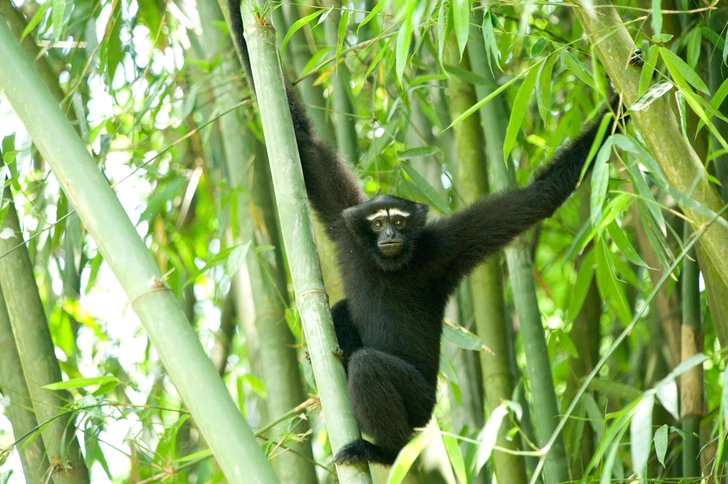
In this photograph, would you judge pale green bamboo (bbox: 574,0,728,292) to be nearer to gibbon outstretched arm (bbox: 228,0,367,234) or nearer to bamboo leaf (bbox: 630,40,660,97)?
bamboo leaf (bbox: 630,40,660,97)

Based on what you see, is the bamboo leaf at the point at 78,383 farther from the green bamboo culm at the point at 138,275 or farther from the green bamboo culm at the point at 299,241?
the green bamboo culm at the point at 299,241

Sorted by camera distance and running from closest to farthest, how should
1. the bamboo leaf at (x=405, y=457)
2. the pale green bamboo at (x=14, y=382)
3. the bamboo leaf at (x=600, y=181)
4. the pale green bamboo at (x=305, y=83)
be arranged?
the bamboo leaf at (x=405, y=457)
the bamboo leaf at (x=600, y=181)
the pale green bamboo at (x=14, y=382)
the pale green bamboo at (x=305, y=83)

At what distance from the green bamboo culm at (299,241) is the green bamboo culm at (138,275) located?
33 cm

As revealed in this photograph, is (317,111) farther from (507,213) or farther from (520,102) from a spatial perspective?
(520,102)

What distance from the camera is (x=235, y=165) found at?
4.80 meters

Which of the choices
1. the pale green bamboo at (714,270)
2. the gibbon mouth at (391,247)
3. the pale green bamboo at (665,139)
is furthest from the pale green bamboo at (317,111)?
the pale green bamboo at (665,139)

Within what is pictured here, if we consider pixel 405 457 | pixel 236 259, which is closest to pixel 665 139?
pixel 405 457

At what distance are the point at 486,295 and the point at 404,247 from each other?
0.54 metres

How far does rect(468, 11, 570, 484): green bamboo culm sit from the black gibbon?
0.64 feet

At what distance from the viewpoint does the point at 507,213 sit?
4.12 m

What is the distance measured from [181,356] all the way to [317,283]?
569mm

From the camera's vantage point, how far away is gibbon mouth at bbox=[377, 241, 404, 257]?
4.40 m

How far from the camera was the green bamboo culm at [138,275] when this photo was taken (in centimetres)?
239

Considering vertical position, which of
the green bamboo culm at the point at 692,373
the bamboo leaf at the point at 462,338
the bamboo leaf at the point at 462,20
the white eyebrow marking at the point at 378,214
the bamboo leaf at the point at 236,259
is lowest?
the green bamboo culm at the point at 692,373
